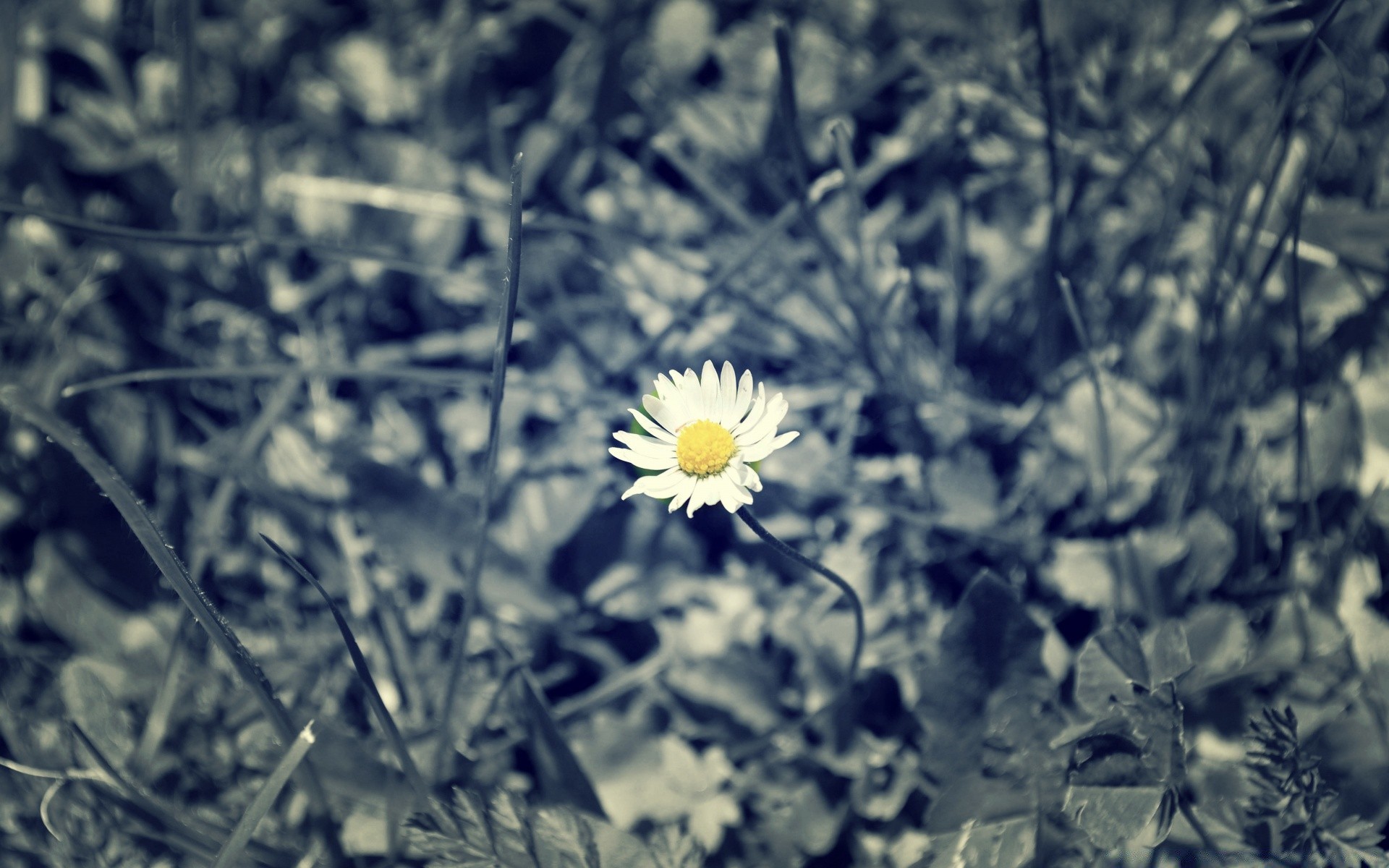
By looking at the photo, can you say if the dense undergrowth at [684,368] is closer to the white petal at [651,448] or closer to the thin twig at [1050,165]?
the thin twig at [1050,165]

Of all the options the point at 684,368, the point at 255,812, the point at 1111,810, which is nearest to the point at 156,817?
the point at 255,812

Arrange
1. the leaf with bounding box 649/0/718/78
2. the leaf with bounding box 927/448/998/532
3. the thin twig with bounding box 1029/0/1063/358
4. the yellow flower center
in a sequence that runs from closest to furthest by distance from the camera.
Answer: the yellow flower center → the thin twig with bounding box 1029/0/1063/358 → the leaf with bounding box 927/448/998/532 → the leaf with bounding box 649/0/718/78

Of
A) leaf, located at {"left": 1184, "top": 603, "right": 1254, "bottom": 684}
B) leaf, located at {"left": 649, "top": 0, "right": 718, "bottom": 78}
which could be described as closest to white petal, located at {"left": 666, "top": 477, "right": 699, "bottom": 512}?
leaf, located at {"left": 1184, "top": 603, "right": 1254, "bottom": 684}

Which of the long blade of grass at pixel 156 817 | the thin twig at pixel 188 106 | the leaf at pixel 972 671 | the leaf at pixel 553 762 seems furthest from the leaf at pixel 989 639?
the thin twig at pixel 188 106

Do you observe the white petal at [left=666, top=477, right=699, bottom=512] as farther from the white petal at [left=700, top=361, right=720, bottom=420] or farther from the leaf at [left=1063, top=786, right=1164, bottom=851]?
the leaf at [left=1063, top=786, right=1164, bottom=851]

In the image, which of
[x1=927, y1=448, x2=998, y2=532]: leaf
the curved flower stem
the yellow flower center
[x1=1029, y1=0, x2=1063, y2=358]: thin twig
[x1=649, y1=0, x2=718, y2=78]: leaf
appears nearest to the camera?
the curved flower stem
